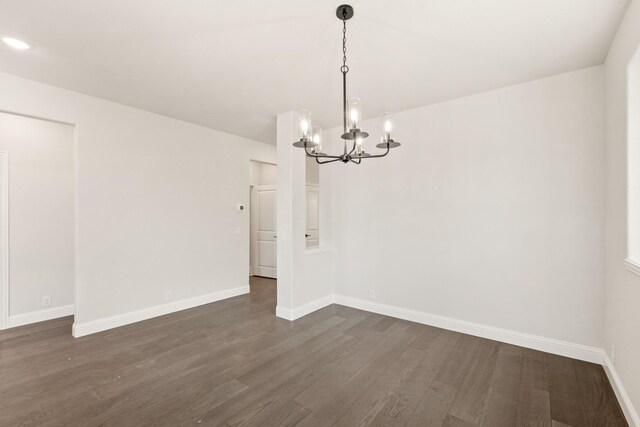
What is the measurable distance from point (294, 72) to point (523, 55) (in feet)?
6.85

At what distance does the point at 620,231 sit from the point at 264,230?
5790 millimetres

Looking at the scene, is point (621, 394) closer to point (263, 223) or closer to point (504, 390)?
point (504, 390)

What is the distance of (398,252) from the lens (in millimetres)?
4051

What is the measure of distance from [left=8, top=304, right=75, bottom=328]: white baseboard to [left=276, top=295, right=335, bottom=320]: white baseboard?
2986mm

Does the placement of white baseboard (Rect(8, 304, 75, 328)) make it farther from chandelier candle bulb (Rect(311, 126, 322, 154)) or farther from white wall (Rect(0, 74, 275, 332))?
chandelier candle bulb (Rect(311, 126, 322, 154))

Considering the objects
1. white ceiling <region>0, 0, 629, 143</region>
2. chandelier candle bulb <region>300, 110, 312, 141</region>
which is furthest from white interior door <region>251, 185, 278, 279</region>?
chandelier candle bulb <region>300, 110, 312, 141</region>

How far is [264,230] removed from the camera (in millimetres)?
6801

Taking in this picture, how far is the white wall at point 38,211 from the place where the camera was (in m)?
3.74

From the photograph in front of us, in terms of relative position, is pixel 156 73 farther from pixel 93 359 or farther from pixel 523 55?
pixel 523 55

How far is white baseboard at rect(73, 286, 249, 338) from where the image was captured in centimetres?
346

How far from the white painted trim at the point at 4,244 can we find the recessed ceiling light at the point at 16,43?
191 cm

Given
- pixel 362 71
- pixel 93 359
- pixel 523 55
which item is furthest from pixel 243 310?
pixel 523 55

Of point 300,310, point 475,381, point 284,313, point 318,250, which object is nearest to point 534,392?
point 475,381

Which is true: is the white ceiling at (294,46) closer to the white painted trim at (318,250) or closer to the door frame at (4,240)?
the door frame at (4,240)
